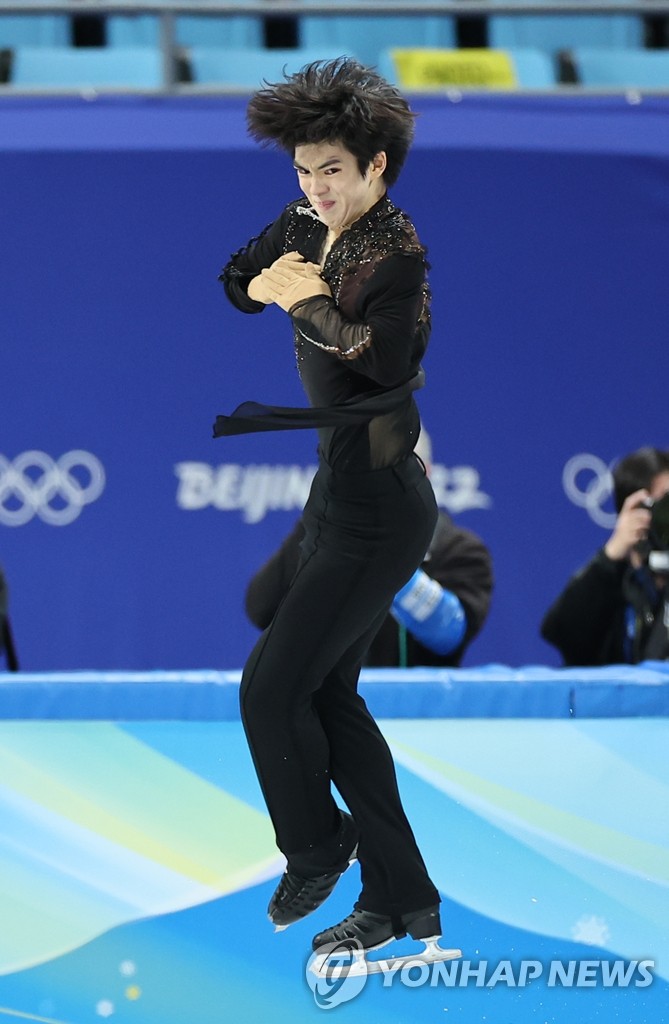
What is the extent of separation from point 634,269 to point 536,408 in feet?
2.19

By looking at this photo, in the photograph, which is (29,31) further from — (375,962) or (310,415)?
(375,962)

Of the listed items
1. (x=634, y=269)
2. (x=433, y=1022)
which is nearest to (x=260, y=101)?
(x=433, y=1022)

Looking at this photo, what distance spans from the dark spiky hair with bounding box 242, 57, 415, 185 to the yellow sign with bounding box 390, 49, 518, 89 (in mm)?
3533

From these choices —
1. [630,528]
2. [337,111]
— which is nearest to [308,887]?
[337,111]

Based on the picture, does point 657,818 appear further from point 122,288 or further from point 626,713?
point 122,288

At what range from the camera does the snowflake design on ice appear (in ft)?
8.79

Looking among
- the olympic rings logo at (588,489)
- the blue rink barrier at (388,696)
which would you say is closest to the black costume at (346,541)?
the blue rink barrier at (388,696)

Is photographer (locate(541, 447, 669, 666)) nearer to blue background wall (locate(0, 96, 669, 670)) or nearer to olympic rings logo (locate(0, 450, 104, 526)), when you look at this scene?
blue background wall (locate(0, 96, 669, 670))

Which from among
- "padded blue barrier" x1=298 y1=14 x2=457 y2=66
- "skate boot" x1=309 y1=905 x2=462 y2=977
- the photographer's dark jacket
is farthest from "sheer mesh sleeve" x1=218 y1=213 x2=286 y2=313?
"padded blue barrier" x1=298 y1=14 x2=457 y2=66

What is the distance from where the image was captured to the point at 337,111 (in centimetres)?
233

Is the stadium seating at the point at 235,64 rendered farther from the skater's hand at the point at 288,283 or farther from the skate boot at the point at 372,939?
the skate boot at the point at 372,939

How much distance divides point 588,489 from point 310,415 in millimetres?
3211

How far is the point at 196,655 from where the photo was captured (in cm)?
536

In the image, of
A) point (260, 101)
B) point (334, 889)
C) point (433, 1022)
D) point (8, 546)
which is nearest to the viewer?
point (260, 101)
